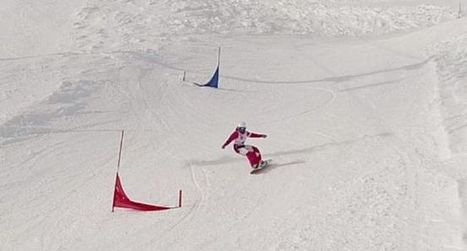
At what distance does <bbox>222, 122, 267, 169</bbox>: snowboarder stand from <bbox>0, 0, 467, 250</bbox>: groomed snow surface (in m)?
0.35

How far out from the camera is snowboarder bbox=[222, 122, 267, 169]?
45.2ft

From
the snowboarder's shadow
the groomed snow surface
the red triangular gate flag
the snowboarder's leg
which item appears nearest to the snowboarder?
the snowboarder's leg

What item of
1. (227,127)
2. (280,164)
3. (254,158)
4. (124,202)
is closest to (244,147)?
(254,158)

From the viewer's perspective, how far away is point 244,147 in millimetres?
13977

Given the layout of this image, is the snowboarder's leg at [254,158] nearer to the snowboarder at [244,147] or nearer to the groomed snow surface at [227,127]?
the snowboarder at [244,147]

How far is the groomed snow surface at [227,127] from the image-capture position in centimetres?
1088

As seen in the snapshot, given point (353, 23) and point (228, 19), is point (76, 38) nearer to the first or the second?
point (228, 19)

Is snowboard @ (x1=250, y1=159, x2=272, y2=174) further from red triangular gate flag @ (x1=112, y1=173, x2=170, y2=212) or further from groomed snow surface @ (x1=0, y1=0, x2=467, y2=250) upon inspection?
red triangular gate flag @ (x1=112, y1=173, x2=170, y2=212)

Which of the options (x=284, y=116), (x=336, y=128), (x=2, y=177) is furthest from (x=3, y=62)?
(x=336, y=128)

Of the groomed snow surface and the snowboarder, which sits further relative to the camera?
the snowboarder

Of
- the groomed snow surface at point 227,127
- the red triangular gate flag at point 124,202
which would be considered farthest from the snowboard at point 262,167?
the red triangular gate flag at point 124,202

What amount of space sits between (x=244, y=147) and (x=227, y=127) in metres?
3.52

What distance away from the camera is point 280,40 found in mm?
28047

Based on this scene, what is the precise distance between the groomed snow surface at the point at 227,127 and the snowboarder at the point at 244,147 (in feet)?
1.14
